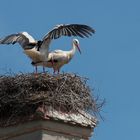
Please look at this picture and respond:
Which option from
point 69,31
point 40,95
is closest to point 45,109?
point 40,95

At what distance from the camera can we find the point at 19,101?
869 centimetres

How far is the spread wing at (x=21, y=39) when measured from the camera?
1096cm

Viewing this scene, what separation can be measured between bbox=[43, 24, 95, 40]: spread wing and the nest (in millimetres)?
1237

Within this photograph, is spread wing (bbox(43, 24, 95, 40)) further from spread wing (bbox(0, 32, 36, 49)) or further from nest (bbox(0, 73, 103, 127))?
nest (bbox(0, 73, 103, 127))

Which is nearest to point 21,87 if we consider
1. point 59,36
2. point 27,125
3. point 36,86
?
point 36,86

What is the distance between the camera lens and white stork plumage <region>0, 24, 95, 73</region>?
35.1ft

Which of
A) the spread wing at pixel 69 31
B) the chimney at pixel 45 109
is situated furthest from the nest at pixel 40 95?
the spread wing at pixel 69 31

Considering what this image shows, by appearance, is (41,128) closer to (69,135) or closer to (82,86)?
(69,135)

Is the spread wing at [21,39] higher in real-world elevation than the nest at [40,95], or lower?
higher

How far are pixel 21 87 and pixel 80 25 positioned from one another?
7.22 feet

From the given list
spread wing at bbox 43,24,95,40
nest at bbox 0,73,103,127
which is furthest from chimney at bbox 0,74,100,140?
spread wing at bbox 43,24,95,40

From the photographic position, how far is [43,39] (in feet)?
35.7

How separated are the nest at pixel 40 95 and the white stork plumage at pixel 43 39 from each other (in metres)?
1.27

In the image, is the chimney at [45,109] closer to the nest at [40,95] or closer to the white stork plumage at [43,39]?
the nest at [40,95]
